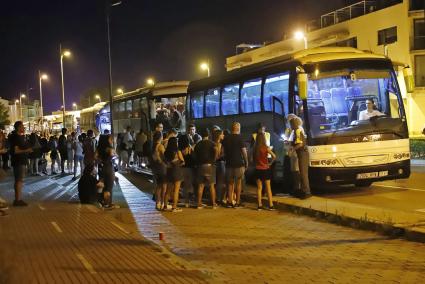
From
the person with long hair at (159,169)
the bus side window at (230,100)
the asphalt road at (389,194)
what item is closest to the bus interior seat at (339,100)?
the asphalt road at (389,194)

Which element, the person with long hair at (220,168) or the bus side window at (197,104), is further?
the bus side window at (197,104)

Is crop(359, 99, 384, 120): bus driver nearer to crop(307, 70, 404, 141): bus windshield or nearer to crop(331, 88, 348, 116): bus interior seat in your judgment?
crop(307, 70, 404, 141): bus windshield

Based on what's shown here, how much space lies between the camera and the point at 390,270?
7.33 m

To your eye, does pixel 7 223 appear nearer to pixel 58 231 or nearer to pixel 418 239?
pixel 58 231

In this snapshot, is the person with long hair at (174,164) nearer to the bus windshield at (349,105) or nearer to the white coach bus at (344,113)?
the white coach bus at (344,113)

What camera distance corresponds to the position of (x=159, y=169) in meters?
12.8

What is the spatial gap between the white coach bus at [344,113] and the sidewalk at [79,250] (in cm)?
474

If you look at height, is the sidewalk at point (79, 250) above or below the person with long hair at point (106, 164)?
below

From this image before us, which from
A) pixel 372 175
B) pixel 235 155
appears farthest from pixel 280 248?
pixel 372 175

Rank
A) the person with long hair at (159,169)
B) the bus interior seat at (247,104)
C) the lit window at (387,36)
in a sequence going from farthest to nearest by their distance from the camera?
the lit window at (387,36), the bus interior seat at (247,104), the person with long hair at (159,169)

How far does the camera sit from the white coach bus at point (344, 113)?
1349cm

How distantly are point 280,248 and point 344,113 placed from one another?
5.94m

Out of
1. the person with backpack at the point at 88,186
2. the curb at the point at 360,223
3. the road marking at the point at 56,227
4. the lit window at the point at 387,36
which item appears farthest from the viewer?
the lit window at the point at 387,36

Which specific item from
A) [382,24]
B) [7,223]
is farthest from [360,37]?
[7,223]
